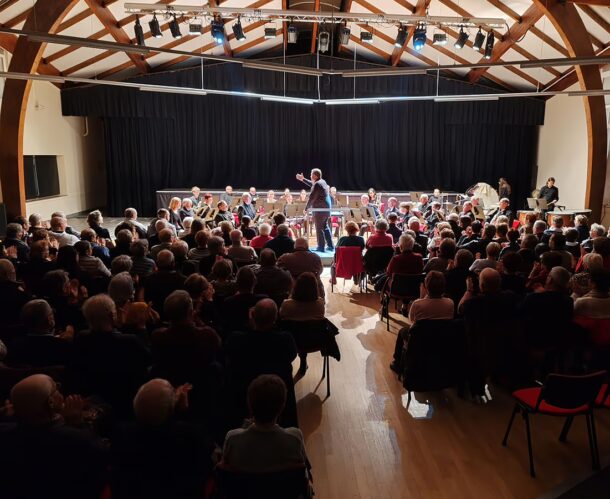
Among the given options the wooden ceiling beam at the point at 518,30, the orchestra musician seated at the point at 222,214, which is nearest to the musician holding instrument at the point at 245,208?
the orchestra musician seated at the point at 222,214

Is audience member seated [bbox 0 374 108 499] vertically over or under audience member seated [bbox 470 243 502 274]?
under

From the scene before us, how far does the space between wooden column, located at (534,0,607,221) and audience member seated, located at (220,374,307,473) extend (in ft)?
29.4

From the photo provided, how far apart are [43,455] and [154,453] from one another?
46 centimetres

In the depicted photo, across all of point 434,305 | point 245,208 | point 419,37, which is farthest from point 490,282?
point 245,208

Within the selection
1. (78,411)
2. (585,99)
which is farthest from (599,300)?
(585,99)

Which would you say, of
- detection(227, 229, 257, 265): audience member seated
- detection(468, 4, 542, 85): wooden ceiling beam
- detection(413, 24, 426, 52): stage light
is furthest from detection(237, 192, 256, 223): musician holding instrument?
detection(468, 4, 542, 85): wooden ceiling beam

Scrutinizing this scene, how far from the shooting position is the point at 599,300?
406 cm

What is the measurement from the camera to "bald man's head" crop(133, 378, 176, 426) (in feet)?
7.08

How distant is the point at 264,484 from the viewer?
2.17m

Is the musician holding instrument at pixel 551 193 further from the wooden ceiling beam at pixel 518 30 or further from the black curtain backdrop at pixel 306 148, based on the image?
the black curtain backdrop at pixel 306 148

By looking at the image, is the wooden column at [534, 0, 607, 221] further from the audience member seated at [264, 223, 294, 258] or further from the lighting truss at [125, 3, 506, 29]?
the audience member seated at [264, 223, 294, 258]

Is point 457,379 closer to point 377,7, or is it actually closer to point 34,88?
point 377,7

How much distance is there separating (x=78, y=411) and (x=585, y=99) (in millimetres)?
10851

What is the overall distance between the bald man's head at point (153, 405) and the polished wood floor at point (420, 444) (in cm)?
146
